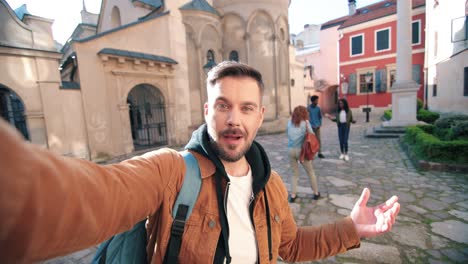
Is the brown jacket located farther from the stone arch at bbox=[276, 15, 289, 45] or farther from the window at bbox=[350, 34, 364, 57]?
the window at bbox=[350, 34, 364, 57]

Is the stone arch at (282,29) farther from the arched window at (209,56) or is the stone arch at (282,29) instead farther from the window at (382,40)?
the window at (382,40)

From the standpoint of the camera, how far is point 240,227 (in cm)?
121

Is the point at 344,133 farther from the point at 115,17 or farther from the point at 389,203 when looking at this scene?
A: the point at 115,17

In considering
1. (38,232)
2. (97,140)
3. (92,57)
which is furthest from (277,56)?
(38,232)

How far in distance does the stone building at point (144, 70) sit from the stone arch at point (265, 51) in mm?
64

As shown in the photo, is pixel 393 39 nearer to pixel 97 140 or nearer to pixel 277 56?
pixel 277 56

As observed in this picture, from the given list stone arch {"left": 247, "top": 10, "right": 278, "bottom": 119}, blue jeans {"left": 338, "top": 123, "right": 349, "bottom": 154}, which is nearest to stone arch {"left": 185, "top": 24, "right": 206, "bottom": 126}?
stone arch {"left": 247, "top": 10, "right": 278, "bottom": 119}

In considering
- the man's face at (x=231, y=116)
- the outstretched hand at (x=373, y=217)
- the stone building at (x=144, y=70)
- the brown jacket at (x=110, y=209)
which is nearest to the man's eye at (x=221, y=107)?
the man's face at (x=231, y=116)

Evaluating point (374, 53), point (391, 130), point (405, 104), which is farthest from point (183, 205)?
point (374, 53)

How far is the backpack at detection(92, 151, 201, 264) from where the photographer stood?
1.02 meters

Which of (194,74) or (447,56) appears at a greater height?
(447,56)

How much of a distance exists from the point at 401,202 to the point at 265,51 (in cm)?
1280

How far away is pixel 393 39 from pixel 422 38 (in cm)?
219

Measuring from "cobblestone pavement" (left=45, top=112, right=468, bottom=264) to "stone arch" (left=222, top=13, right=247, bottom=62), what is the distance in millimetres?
9986
